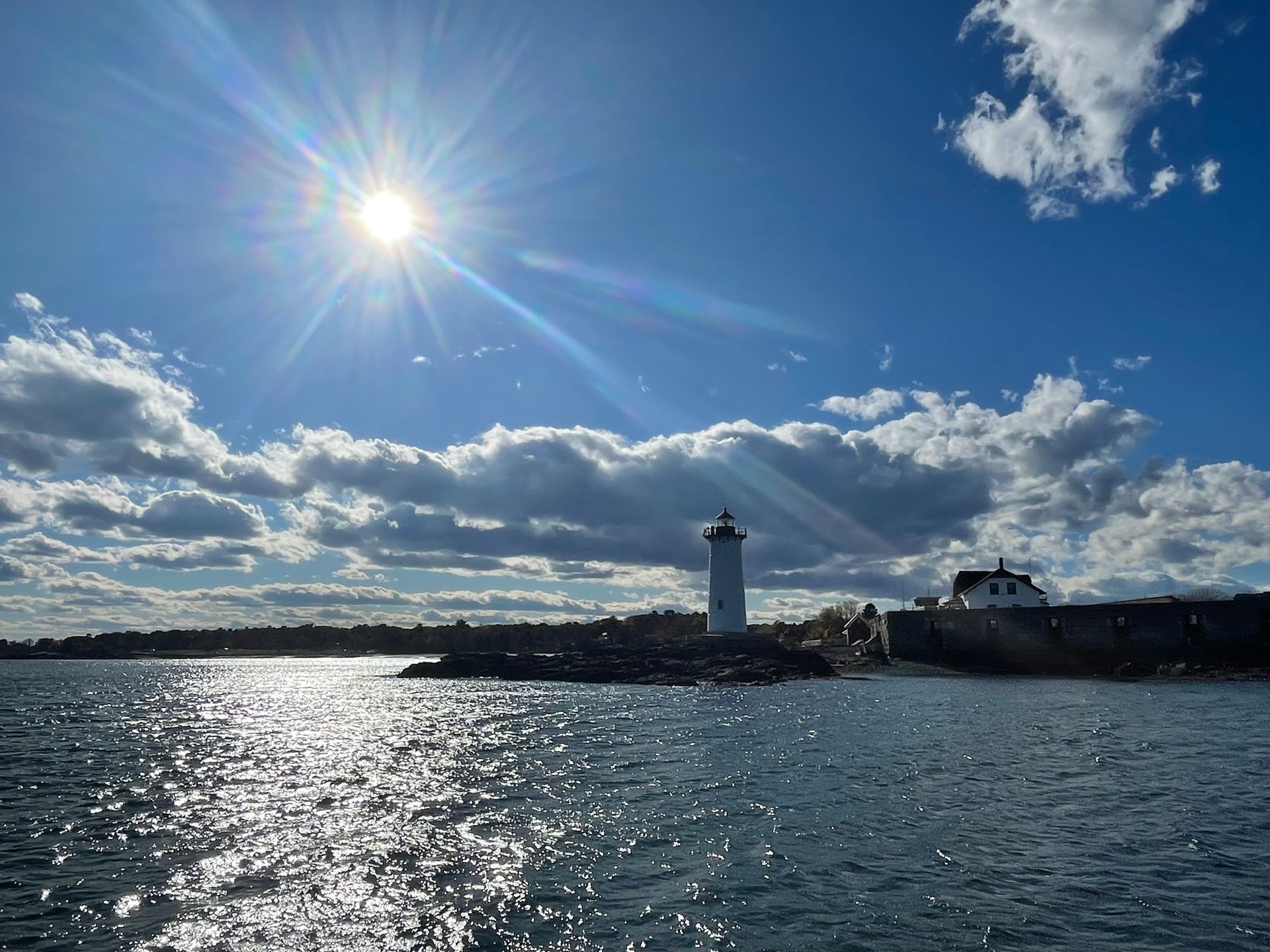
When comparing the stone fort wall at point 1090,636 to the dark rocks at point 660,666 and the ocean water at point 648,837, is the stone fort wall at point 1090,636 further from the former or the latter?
the ocean water at point 648,837

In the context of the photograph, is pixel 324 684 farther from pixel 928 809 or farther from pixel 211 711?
pixel 928 809

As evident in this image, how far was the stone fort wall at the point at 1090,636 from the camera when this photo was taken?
226 feet

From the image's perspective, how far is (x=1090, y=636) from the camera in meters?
72.1

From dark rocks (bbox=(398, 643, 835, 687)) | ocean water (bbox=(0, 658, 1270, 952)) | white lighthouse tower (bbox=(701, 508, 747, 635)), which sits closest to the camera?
ocean water (bbox=(0, 658, 1270, 952))

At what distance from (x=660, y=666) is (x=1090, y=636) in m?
38.7

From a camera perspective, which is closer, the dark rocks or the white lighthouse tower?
the dark rocks

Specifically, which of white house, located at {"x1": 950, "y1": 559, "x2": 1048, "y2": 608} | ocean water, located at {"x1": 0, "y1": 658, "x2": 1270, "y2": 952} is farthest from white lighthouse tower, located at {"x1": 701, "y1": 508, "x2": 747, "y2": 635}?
ocean water, located at {"x1": 0, "y1": 658, "x2": 1270, "y2": 952}

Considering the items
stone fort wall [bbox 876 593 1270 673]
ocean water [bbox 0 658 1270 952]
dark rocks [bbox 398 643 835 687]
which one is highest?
stone fort wall [bbox 876 593 1270 673]

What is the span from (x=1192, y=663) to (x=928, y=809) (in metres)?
65.2

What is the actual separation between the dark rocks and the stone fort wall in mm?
11353

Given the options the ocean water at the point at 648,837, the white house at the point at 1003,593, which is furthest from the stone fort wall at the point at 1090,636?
the ocean water at the point at 648,837

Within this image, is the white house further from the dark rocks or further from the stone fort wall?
the dark rocks

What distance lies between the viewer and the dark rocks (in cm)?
6969

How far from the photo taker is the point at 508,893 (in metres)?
13.6
